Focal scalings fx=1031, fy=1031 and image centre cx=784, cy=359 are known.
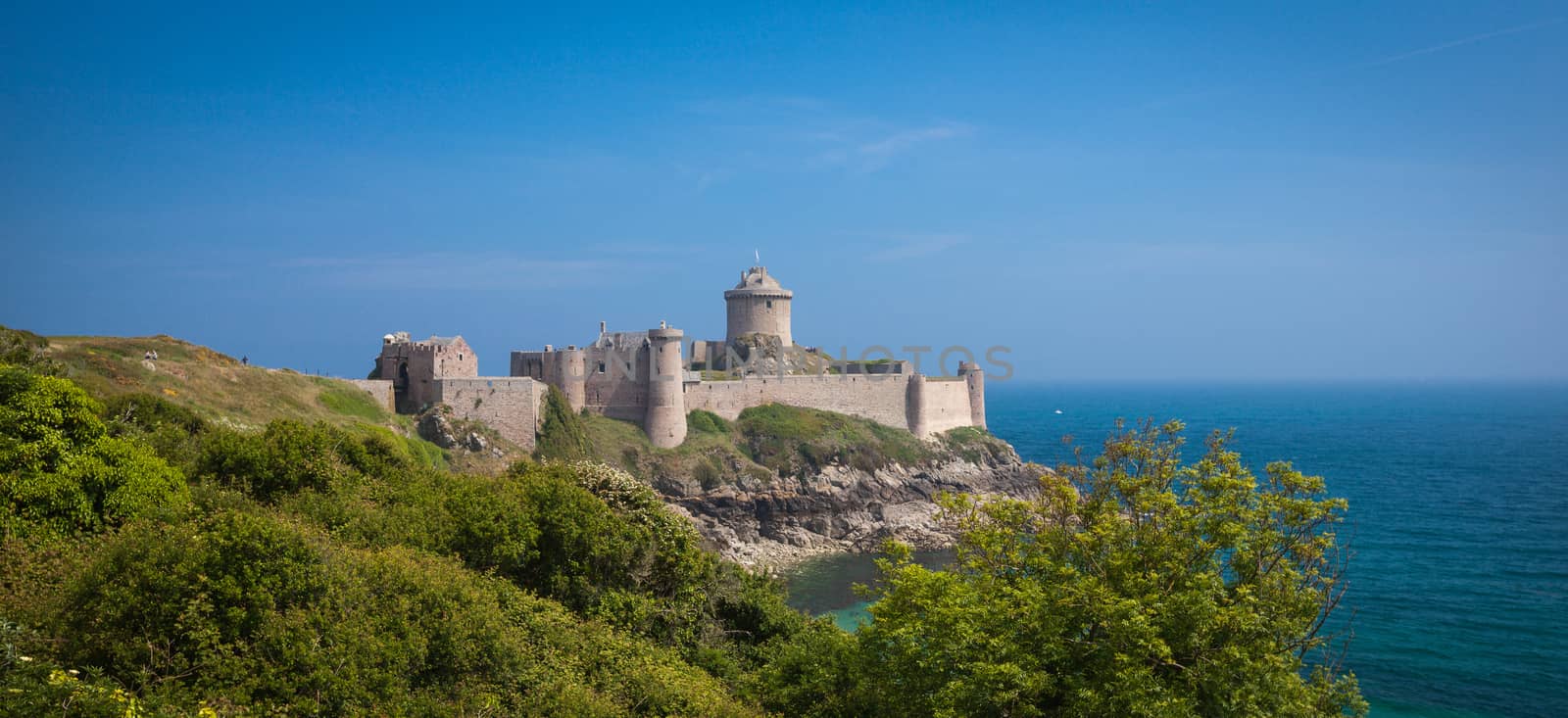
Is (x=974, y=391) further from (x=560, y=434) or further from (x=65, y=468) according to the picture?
(x=65, y=468)

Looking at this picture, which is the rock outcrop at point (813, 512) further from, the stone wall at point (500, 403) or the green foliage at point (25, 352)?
the green foliage at point (25, 352)

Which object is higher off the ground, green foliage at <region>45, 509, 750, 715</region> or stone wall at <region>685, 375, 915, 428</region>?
stone wall at <region>685, 375, 915, 428</region>

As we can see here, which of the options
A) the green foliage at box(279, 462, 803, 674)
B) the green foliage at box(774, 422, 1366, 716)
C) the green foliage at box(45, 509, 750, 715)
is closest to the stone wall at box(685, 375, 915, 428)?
the green foliage at box(279, 462, 803, 674)

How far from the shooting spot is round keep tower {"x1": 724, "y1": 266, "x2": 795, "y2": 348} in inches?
2623

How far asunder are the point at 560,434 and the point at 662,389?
7597 millimetres

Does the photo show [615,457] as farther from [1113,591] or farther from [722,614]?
[1113,591]

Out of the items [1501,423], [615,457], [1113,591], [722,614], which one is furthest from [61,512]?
[1501,423]

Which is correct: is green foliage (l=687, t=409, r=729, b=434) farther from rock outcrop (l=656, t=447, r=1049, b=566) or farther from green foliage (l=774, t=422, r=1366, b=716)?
green foliage (l=774, t=422, r=1366, b=716)

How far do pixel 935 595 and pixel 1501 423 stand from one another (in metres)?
140

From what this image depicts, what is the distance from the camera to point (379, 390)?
4172 centimetres

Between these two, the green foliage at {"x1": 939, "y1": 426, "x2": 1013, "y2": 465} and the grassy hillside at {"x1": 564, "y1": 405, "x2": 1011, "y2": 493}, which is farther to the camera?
the green foliage at {"x1": 939, "y1": 426, "x2": 1013, "y2": 465}

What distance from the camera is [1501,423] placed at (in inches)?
4956

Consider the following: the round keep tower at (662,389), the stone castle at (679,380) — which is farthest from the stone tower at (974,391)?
the round keep tower at (662,389)

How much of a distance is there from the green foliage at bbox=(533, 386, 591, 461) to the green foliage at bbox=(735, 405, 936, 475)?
10470mm
